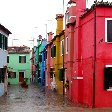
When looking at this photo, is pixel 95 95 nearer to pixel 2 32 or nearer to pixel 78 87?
pixel 78 87

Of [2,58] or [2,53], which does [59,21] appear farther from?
[2,58]

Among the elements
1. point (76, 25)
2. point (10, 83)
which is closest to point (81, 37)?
point (76, 25)

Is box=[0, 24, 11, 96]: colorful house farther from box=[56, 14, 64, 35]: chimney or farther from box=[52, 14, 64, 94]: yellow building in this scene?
box=[56, 14, 64, 35]: chimney

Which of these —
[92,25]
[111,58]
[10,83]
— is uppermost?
[92,25]

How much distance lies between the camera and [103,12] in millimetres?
23703

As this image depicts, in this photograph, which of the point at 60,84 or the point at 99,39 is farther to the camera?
the point at 60,84

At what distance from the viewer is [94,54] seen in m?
23.8

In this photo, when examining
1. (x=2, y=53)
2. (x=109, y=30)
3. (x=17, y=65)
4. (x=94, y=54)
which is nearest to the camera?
(x=109, y=30)

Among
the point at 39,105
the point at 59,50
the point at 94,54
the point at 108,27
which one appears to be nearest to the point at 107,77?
the point at 94,54

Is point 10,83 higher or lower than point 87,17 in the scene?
lower

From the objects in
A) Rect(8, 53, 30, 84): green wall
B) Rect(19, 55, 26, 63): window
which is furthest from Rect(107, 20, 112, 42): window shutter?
Rect(19, 55, 26, 63): window

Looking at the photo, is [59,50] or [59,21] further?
[59,21]

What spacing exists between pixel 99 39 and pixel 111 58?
55.4 inches

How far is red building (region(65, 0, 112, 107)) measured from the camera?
23625 millimetres
